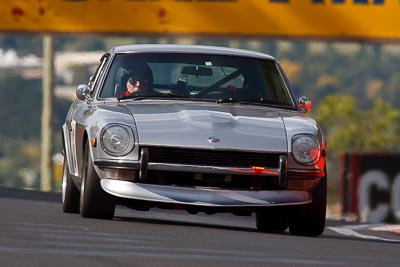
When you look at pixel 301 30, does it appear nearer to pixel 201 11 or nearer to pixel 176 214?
pixel 201 11

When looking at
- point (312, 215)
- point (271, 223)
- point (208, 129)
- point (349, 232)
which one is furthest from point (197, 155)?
point (349, 232)

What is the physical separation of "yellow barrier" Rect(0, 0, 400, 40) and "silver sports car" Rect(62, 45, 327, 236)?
Result: 50.0ft

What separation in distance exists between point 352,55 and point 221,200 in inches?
6572

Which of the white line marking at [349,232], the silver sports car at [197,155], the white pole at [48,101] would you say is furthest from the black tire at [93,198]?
the white pole at [48,101]

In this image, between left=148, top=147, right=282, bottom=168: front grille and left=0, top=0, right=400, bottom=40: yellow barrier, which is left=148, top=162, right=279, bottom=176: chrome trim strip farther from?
left=0, top=0, right=400, bottom=40: yellow barrier

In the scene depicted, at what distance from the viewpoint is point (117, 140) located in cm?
1266

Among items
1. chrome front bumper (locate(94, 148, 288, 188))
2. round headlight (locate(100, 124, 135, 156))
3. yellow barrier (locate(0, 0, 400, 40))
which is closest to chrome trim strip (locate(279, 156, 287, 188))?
Result: chrome front bumper (locate(94, 148, 288, 188))

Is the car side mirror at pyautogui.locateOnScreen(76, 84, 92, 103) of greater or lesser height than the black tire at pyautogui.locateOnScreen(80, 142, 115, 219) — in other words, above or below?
above

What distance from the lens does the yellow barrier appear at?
29.0m

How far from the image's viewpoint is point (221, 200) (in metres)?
12.5

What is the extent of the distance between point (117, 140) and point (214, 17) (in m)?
16.8

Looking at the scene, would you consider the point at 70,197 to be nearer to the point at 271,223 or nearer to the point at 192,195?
the point at 271,223

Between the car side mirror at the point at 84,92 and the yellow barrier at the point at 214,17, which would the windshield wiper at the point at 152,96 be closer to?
the car side mirror at the point at 84,92

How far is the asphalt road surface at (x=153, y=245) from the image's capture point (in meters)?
9.83
